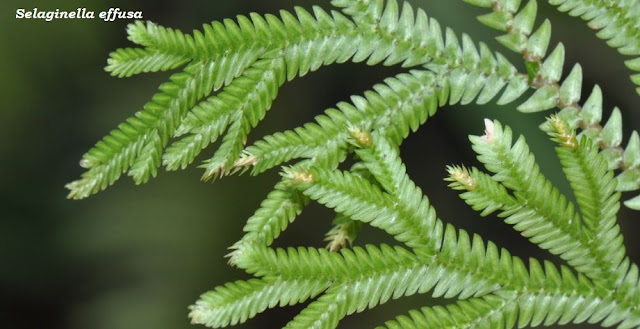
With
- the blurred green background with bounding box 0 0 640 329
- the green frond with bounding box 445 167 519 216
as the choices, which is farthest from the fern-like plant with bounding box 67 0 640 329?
the blurred green background with bounding box 0 0 640 329

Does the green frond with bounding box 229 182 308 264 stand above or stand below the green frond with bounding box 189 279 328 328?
above

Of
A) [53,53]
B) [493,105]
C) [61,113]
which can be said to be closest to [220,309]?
[493,105]

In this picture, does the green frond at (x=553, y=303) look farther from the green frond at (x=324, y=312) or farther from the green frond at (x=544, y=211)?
the green frond at (x=324, y=312)

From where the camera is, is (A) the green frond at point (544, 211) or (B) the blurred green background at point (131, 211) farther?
(B) the blurred green background at point (131, 211)

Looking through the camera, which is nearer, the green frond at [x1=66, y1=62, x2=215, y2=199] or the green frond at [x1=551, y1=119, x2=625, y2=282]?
the green frond at [x1=551, y1=119, x2=625, y2=282]

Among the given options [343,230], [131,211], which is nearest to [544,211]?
[343,230]

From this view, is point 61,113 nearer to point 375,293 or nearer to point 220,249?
point 220,249

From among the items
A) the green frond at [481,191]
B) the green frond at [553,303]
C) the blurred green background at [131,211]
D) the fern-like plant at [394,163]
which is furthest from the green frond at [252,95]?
the blurred green background at [131,211]

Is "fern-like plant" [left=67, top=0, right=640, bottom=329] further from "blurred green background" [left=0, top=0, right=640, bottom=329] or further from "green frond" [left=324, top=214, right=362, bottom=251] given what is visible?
"blurred green background" [left=0, top=0, right=640, bottom=329]
